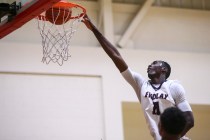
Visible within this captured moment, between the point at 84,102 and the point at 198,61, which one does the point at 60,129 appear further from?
the point at 198,61

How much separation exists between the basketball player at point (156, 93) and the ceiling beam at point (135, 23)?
13.7ft

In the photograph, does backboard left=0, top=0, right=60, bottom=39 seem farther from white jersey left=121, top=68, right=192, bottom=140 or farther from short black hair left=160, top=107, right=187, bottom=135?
short black hair left=160, top=107, right=187, bottom=135

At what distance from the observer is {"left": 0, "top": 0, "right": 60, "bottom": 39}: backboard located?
183 inches

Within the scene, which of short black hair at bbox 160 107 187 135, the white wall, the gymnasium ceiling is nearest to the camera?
short black hair at bbox 160 107 187 135

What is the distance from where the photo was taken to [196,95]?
8938mm

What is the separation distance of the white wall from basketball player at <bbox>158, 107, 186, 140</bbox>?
17.2 ft

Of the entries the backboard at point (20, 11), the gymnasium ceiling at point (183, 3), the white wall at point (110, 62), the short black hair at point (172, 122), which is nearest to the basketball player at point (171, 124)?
the short black hair at point (172, 122)

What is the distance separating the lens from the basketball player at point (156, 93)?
14.1 feet

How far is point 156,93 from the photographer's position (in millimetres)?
4402

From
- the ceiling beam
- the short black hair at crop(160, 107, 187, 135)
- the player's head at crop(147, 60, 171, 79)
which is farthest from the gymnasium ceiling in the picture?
the short black hair at crop(160, 107, 187, 135)

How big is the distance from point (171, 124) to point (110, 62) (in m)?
5.71

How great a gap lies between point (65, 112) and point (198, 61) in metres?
2.90

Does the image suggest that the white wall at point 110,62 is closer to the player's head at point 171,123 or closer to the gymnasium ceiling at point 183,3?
the gymnasium ceiling at point 183,3

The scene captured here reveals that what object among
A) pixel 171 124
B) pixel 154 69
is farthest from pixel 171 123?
Answer: pixel 154 69
